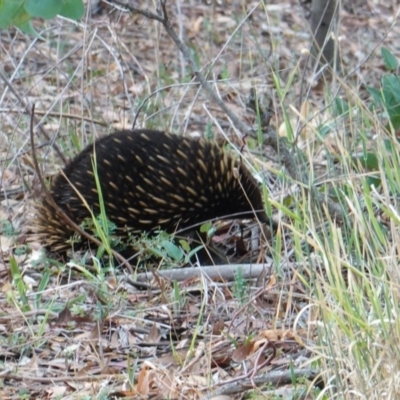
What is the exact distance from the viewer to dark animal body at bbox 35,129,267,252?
4.18 meters

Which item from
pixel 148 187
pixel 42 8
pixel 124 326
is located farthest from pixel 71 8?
pixel 148 187

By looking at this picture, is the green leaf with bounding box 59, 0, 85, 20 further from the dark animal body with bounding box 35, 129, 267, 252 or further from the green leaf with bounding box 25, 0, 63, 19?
the dark animal body with bounding box 35, 129, 267, 252

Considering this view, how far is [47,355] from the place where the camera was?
2947mm

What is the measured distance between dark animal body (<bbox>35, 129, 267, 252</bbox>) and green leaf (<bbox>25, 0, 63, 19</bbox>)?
5.22ft

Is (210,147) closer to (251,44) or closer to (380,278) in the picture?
(251,44)

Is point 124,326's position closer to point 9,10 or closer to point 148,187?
point 9,10

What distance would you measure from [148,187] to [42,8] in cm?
181

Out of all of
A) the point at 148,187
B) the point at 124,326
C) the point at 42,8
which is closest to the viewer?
the point at 42,8

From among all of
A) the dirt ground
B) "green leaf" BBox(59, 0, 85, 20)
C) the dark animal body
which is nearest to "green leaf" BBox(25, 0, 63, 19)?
"green leaf" BBox(59, 0, 85, 20)

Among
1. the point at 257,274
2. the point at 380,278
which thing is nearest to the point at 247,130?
the point at 257,274

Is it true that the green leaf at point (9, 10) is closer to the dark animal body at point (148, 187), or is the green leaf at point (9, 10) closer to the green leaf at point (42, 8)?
the green leaf at point (42, 8)

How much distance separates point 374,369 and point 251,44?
14.8ft

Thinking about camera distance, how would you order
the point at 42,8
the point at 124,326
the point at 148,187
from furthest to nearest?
the point at 148,187 < the point at 124,326 < the point at 42,8

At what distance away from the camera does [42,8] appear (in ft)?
8.32
